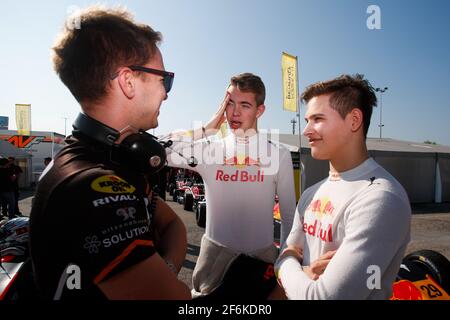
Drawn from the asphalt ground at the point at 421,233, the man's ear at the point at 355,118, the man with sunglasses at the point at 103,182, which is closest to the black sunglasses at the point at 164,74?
the man with sunglasses at the point at 103,182

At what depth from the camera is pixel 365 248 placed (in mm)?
1208

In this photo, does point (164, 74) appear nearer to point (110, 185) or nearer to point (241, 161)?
point (110, 185)

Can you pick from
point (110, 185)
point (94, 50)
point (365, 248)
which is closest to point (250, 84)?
point (94, 50)

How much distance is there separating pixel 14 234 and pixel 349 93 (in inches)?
151

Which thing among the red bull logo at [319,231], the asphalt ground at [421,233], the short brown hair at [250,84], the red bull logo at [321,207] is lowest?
the asphalt ground at [421,233]

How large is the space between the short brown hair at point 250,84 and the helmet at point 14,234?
2965 mm

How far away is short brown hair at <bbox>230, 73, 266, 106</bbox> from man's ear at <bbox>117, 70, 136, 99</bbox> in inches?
50.8

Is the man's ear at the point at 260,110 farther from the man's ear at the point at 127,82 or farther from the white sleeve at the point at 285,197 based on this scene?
the man's ear at the point at 127,82

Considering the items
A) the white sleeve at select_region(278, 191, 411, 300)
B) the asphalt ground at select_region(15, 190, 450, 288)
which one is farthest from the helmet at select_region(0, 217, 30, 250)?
the white sleeve at select_region(278, 191, 411, 300)

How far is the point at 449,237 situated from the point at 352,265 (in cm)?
921

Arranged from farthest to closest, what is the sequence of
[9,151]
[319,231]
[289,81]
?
[9,151] → [289,81] → [319,231]

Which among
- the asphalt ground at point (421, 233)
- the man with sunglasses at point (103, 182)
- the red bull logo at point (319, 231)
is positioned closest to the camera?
the man with sunglasses at point (103, 182)

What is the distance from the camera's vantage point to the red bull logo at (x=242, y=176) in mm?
2234

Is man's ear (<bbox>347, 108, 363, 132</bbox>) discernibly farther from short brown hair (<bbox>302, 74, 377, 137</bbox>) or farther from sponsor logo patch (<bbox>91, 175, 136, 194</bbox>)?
sponsor logo patch (<bbox>91, 175, 136, 194</bbox>)
